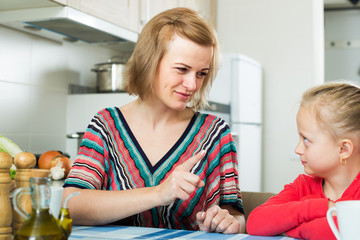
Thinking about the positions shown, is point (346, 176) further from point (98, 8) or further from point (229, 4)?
point (229, 4)

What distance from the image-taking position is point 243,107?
345cm

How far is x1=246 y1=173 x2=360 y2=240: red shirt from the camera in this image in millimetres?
1006

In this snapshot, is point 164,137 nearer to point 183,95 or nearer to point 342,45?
point 183,95

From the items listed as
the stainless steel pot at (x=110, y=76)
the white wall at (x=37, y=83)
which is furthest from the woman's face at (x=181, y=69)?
the stainless steel pot at (x=110, y=76)

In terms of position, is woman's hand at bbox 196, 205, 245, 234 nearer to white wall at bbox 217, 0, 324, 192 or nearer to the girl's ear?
the girl's ear

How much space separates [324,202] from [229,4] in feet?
10.2

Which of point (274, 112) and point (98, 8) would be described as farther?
point (274, 112)

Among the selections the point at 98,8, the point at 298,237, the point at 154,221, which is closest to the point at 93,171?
the point at 154,221

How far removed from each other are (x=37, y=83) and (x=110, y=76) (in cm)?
40

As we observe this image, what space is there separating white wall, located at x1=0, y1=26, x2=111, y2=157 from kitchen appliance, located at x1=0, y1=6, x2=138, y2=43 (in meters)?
0.07

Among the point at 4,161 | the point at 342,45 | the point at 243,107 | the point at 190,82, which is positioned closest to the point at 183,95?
the point at 190,82

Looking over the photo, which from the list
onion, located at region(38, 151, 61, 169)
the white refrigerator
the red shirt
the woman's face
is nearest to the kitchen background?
the white refrigerator

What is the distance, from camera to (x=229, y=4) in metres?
3.95

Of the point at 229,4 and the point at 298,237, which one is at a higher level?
the point at 229,4
